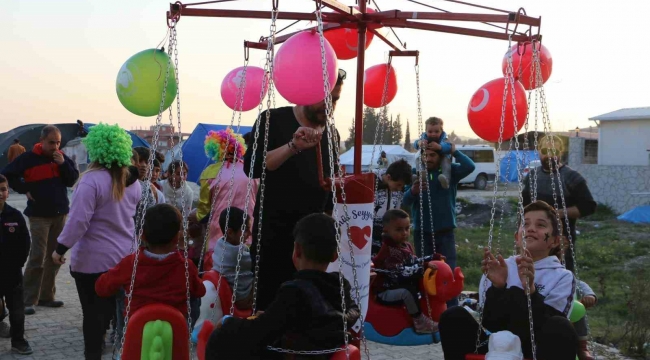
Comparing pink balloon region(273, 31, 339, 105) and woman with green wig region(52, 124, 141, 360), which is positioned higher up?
pink balloon region(273, 31, 339, 105)

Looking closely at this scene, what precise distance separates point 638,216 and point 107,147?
49.8ft

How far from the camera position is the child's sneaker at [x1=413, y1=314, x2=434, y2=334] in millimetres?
4418

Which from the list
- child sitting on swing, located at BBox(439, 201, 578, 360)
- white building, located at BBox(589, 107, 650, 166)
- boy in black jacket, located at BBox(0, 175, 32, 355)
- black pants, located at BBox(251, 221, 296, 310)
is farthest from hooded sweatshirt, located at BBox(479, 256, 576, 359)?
white building, located at BBox(589, 107, 650, 166)

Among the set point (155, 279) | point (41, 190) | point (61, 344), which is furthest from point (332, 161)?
point (41, 190)

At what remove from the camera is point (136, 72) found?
399 cm

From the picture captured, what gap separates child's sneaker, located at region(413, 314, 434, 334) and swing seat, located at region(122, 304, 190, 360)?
1.99 metres

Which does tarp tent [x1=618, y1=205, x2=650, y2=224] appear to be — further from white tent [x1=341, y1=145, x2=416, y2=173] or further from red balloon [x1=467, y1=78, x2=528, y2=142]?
red balloon [x1=467, y1=78, x2=528, y2=142]

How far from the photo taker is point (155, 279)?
3236mm

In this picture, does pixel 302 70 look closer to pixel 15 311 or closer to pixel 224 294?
pixel 224 294

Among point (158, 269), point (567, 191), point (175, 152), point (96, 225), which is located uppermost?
point (175, 152)

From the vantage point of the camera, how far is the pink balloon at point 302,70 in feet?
10.3

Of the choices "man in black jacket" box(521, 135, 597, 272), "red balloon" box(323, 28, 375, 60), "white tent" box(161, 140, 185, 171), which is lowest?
"man in black jacket" box(521, 135, 597, 272)

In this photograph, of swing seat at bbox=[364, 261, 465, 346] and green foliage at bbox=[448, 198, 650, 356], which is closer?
swing seat at bbox=[364, 261, 465, 346]

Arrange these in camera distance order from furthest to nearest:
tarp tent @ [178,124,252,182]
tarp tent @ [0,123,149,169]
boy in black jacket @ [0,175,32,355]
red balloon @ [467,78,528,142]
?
tarp tent @ [0,123,149,169] → tarp tent @ [178,124,252,182] → boy in black jacket @ [0,175,32,355] → red balloon @ [467,78,528,142]
